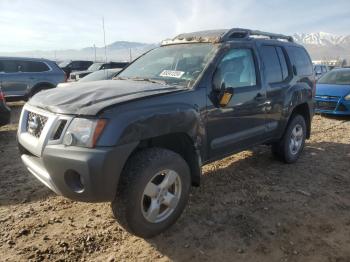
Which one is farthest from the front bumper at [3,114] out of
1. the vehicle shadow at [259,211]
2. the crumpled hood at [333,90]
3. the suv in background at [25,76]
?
the crumpled hood at [333,90]

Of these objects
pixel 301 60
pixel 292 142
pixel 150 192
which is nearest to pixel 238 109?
pixel 150 192

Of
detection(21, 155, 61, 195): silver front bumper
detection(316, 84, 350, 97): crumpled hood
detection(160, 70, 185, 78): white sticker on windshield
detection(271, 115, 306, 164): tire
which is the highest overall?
detection(160, 70, 185, 78): white sticker on windshield

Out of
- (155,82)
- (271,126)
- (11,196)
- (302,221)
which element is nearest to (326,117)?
(271,126)

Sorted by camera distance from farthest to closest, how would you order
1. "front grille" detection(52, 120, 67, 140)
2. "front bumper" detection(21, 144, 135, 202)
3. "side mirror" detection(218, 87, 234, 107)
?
"side mirror" detection(218, 87, 234, 107)
"front grille" detection(52, 120, 67, 140)
"front bumper" detection(21, 144, 135, 202)

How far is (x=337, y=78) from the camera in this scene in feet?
34.2

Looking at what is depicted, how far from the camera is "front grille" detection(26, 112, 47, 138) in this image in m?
3.10

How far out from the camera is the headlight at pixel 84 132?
2.69 meters

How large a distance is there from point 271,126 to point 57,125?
2992 millimetres

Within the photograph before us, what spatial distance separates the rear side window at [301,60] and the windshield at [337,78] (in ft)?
15.5

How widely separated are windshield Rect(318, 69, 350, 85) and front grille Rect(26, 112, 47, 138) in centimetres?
906

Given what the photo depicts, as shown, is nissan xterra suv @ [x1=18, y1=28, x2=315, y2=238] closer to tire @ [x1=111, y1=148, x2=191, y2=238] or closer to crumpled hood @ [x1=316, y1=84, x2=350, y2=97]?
tire @ [x1=111, y1=148, x2=191, y2=238]

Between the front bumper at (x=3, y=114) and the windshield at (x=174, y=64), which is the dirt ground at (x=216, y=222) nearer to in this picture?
the windshield at (x=174, y=64)

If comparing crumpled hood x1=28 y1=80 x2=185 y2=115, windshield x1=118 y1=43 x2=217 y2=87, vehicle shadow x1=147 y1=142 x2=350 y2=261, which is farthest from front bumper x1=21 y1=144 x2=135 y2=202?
windshield x1=118 y1=43 x2=217 y2=87

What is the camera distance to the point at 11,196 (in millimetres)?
4168
